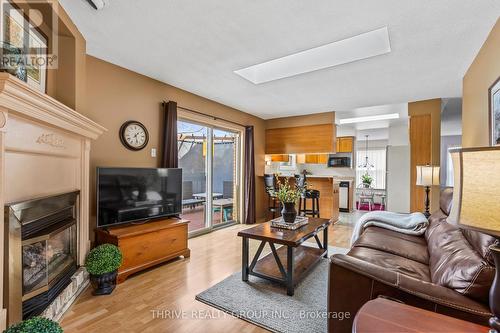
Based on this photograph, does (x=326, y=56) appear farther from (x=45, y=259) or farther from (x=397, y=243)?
(x=45, y=259)

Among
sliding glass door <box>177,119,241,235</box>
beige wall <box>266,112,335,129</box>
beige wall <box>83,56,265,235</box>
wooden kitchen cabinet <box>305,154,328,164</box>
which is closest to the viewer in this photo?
beige wall <box>83,56,265,235</box>

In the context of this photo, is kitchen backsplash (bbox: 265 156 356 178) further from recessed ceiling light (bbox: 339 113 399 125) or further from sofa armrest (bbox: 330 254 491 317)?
sofa armrest (bbox: 330 254 491 317)

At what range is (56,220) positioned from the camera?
6.37 feet

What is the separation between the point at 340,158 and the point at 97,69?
681 centimetres

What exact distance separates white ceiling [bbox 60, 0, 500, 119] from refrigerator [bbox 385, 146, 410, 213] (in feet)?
6.08

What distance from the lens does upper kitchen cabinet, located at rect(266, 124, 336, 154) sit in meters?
5.46

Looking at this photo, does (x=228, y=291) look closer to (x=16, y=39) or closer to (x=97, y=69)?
(x=16, y=39)

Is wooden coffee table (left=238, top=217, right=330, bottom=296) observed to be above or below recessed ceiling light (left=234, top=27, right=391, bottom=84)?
below

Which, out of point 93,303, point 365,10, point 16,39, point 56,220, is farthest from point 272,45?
point 93,303

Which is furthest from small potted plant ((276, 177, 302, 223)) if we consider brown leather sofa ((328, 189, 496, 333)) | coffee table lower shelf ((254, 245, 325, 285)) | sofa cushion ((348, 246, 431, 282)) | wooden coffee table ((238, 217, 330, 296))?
brown leather sofa ((328, 189, 496, 333))

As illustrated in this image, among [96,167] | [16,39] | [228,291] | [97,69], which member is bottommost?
[228,291]

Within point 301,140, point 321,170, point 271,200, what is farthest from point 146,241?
point 321,170

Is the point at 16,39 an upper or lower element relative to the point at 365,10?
lower

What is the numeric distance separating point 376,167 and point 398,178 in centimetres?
373
